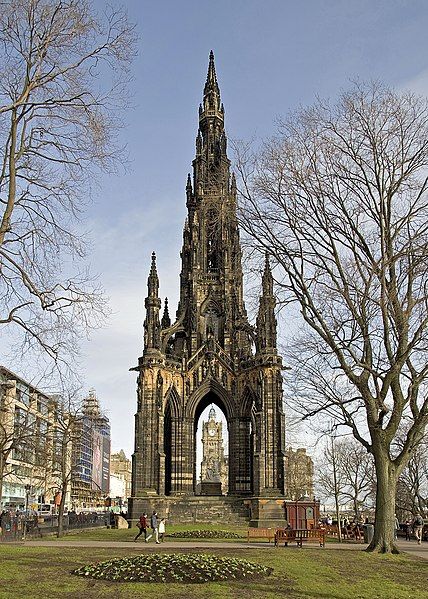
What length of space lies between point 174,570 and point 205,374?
118 ft

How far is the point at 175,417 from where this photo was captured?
51.0 meters

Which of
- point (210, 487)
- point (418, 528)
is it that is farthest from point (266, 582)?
point (210, 487)

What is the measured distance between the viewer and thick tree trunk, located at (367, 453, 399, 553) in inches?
963

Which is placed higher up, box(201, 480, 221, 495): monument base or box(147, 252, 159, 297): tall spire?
box(147, 252, 159, 297): tall spire

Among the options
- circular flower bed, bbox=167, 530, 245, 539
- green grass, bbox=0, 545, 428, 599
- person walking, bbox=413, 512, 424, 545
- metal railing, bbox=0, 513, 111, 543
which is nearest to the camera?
green grass, bbox=0, 545, 428, 599

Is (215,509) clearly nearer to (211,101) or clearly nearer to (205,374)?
(205,374)

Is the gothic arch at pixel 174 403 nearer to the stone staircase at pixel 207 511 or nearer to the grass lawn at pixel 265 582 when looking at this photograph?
the stone staircase at pixel 207 511

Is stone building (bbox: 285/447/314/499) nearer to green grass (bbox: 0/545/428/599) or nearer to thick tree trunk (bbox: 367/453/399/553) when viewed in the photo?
thick tree trunk (bbox: 367/453/399/553)

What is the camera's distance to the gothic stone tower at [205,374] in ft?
153

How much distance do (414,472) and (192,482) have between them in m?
21.6

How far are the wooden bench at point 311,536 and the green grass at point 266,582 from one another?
670 centimetres

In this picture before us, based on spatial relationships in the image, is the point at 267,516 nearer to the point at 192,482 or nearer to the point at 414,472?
the point at 192,482

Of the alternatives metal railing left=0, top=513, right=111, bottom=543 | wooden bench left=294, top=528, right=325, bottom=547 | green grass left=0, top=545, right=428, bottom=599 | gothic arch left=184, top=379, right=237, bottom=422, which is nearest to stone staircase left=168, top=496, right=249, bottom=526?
gothic arch left=184, top=379, right=237, bottom=422

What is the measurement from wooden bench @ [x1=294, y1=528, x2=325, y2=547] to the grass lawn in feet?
22.0
